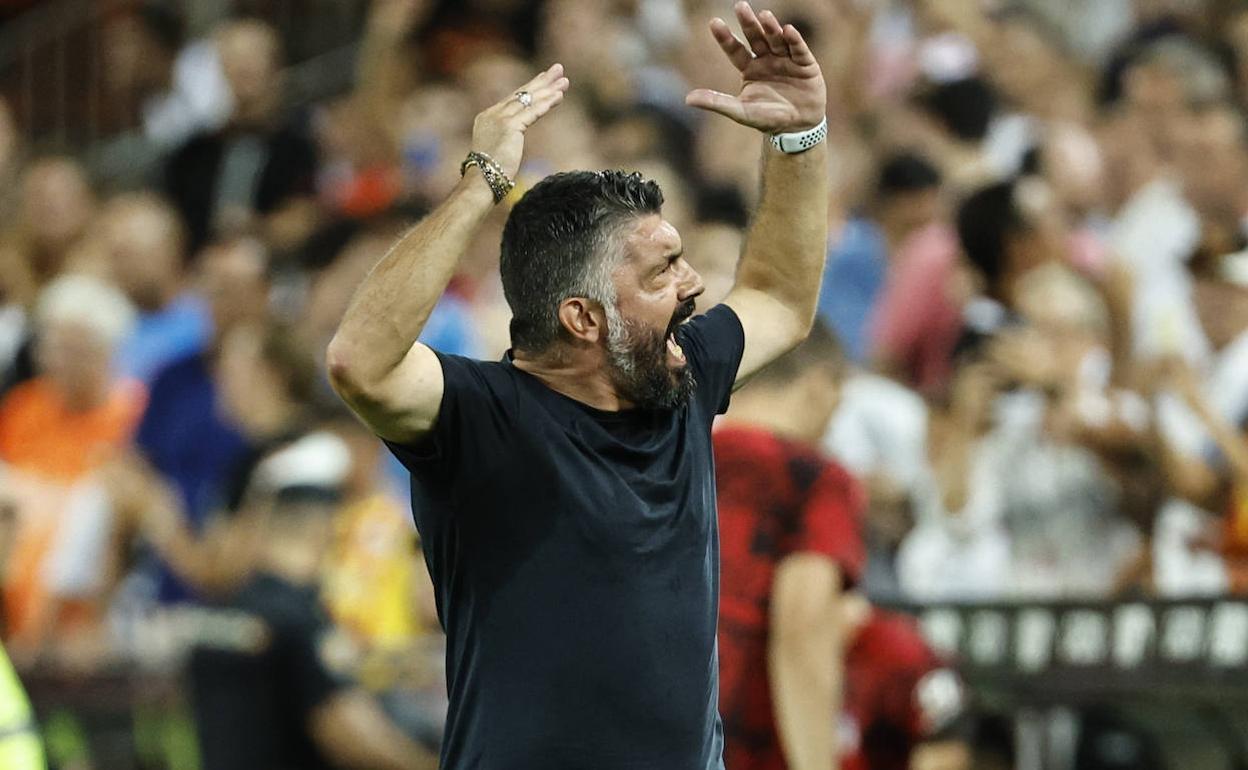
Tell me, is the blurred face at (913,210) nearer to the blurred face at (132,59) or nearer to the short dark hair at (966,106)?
the short dark hair at (966,106)

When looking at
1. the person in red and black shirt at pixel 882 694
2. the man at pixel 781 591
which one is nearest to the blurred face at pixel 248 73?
the person in red and black shirt at pixel 882 694

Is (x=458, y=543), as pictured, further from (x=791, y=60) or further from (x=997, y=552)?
(x=997, y=552)

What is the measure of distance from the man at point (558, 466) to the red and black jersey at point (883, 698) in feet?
7.30

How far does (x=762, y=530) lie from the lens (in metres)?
6.26

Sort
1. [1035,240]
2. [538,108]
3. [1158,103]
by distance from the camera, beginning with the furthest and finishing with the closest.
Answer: [1158,103], [1035,240], [538,108]

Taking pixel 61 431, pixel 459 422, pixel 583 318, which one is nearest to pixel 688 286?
pixel 583 318

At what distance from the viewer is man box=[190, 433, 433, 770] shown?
831 centimetres

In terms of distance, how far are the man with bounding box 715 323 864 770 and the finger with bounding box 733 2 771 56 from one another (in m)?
1.31

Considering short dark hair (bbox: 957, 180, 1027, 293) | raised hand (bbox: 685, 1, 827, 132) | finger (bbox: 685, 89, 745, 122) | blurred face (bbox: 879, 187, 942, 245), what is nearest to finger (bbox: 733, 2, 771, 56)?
raised hand (bbox: 685, 1, 827, 132)

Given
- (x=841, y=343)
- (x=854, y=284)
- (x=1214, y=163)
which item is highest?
(x=841, y=343)

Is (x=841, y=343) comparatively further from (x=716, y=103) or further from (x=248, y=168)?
(x=248, y=168)

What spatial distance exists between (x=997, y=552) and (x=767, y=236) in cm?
320

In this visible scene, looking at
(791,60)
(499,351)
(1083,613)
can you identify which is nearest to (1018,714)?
(1083,613)

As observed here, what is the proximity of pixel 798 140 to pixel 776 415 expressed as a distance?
153 cm
